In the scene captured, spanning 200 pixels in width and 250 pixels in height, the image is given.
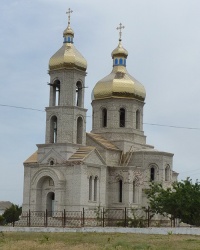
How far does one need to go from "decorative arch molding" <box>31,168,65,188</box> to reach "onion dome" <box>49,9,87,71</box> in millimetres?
7155

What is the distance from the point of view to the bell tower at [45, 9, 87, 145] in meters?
39.6

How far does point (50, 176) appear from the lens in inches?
1553

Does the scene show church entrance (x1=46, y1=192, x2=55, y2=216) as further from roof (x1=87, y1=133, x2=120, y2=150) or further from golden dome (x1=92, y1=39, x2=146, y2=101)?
golden dome (x1=92, y1=39, x2=146, y2=101)

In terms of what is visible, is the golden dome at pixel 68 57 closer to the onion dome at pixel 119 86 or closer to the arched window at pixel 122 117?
the onion dome at pixel 119 86

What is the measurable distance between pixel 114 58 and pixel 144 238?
23480 mm

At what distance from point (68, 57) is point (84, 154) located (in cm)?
678

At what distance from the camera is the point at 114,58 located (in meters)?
47.0

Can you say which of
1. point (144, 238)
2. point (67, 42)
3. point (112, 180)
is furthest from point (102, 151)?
point (144, 238)

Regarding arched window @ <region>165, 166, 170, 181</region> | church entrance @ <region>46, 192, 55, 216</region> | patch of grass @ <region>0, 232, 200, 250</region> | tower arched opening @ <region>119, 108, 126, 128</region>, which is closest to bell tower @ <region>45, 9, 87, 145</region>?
church entrance @ <region>46, 192, 55, 216</region>

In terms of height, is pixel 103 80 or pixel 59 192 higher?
pixel 103 80

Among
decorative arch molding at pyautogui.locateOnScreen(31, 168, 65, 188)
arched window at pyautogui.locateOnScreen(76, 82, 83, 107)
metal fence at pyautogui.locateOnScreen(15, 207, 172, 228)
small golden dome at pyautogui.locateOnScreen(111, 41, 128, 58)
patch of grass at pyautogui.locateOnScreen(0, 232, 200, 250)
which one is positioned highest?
small golden dome at pyautogui.locateOnScreen(111, 41, 128, 58)

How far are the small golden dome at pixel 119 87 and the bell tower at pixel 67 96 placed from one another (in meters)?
4.52

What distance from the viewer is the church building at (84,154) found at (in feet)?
128

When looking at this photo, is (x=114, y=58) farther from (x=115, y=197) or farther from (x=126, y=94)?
(x=115, y=197)
